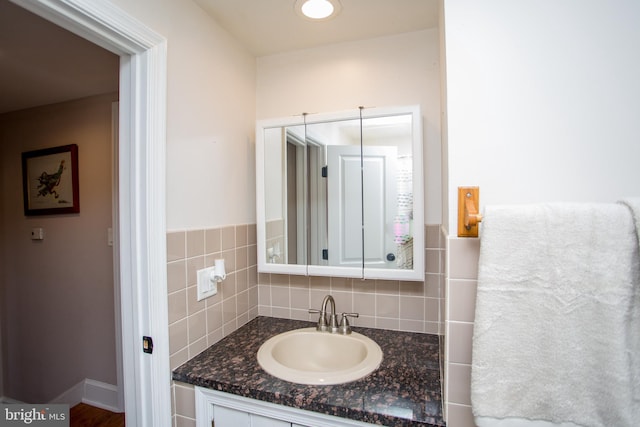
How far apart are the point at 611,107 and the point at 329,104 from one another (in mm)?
1056

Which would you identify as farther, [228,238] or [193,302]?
[228,238]

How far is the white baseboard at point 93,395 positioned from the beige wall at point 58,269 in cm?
4

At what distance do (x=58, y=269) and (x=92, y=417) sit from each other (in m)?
1.08

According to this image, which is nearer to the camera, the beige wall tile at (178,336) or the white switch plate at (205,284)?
the beige wall tile at (178,336)

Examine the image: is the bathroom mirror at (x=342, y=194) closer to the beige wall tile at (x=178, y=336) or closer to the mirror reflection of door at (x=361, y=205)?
the mirror reflection of door at (x=361, y=205)

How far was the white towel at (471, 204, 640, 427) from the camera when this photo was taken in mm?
573

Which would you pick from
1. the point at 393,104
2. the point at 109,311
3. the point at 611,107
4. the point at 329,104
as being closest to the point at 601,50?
the point at 611,107

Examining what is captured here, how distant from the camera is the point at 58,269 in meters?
2.03

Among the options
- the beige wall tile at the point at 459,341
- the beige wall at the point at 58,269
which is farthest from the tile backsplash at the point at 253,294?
the beige wall at the point at 58,269

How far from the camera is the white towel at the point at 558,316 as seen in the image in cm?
57

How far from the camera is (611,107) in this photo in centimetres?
65

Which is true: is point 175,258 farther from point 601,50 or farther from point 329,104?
point 601,50

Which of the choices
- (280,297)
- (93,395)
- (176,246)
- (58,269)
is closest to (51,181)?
(58,269)

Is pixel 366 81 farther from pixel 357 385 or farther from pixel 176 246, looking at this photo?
pixel 357 385
